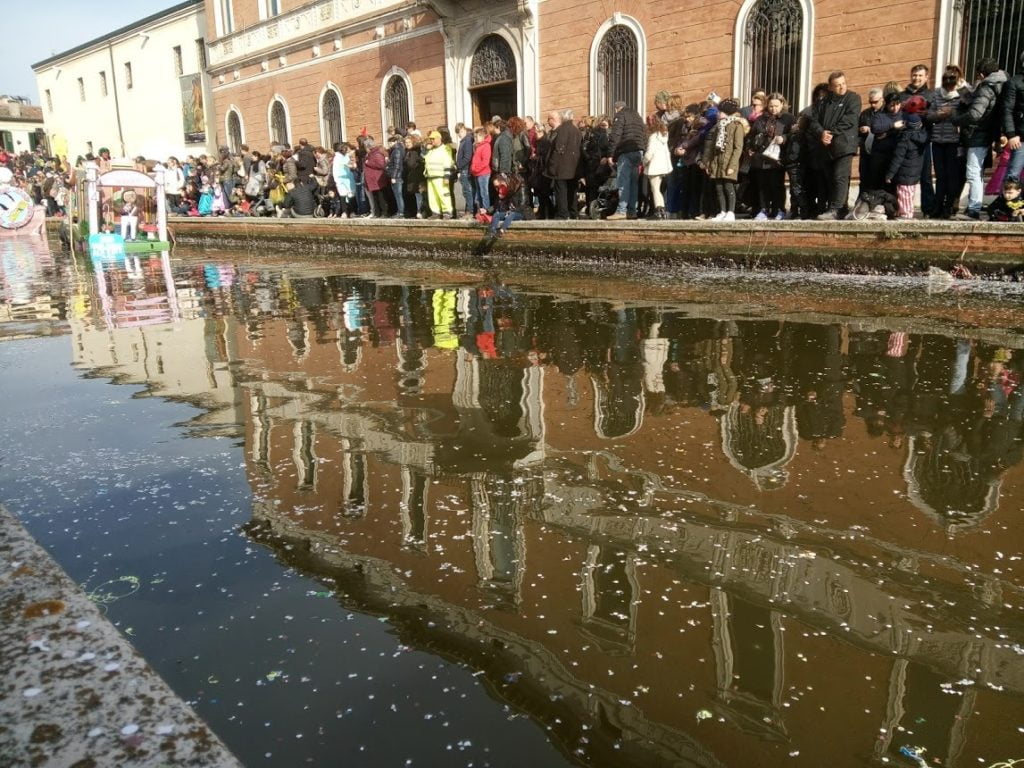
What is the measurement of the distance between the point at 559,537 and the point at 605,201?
12.2m

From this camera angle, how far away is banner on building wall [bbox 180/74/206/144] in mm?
34250

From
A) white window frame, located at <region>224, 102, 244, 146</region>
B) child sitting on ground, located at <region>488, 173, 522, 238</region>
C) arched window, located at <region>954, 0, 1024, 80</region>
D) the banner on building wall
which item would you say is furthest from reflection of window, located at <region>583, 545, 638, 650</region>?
the banner on building wall

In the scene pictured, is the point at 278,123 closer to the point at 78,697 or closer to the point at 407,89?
the point at 407,89

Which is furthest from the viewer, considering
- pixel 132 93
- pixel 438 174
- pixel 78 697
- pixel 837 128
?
pixel 132 93

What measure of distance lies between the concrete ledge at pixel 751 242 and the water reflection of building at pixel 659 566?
558cm

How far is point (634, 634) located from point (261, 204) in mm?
22304

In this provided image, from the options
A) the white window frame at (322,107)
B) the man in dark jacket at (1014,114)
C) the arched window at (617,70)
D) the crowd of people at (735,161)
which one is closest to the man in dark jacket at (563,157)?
the crowd of people at (735,161)

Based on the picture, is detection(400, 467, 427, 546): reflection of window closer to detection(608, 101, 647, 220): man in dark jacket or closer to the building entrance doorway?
detection(608, 101, 647, 220): man in dark jacket

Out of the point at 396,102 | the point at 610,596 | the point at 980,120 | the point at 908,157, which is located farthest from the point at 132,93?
the point at 610,596

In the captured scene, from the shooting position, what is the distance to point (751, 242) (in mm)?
11094

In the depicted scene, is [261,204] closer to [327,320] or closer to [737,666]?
[327,320]

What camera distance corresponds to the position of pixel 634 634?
259cm

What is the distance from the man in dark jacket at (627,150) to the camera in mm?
12969

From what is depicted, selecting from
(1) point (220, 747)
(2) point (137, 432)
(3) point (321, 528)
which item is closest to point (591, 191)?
(2) point (137, 432)
